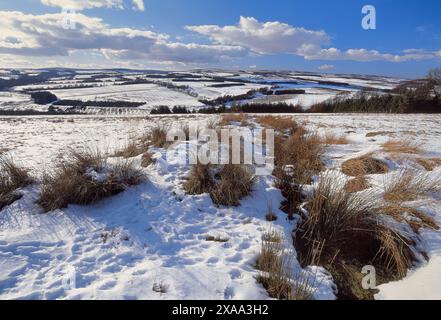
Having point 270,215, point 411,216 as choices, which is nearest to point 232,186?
point 270,215

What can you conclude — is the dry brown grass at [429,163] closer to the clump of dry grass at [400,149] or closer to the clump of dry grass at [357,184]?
the clump of dry grass at [400,149]

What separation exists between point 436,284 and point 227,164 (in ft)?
11.9

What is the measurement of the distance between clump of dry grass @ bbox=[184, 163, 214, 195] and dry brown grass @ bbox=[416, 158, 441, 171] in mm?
4627

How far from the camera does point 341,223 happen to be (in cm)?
388

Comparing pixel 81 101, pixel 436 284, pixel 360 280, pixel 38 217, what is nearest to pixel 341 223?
pixel 360 280

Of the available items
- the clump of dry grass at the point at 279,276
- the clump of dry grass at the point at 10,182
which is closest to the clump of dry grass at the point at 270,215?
the clump of dry grass at the point at 279,276

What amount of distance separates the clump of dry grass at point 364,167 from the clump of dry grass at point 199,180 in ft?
9.69

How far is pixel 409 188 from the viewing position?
14.7 feet

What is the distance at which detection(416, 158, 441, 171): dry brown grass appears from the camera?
5812 millimetres

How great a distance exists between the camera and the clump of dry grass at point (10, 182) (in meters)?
4.70

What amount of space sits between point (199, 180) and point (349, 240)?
2732mm

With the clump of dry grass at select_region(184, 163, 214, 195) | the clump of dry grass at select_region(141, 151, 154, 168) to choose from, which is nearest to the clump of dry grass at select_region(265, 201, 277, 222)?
the clump of dry grass at select_region(184, 163, 214, 195)

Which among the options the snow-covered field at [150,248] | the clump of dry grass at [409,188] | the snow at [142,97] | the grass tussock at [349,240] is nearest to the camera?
the snow-covered field at [150,248]
